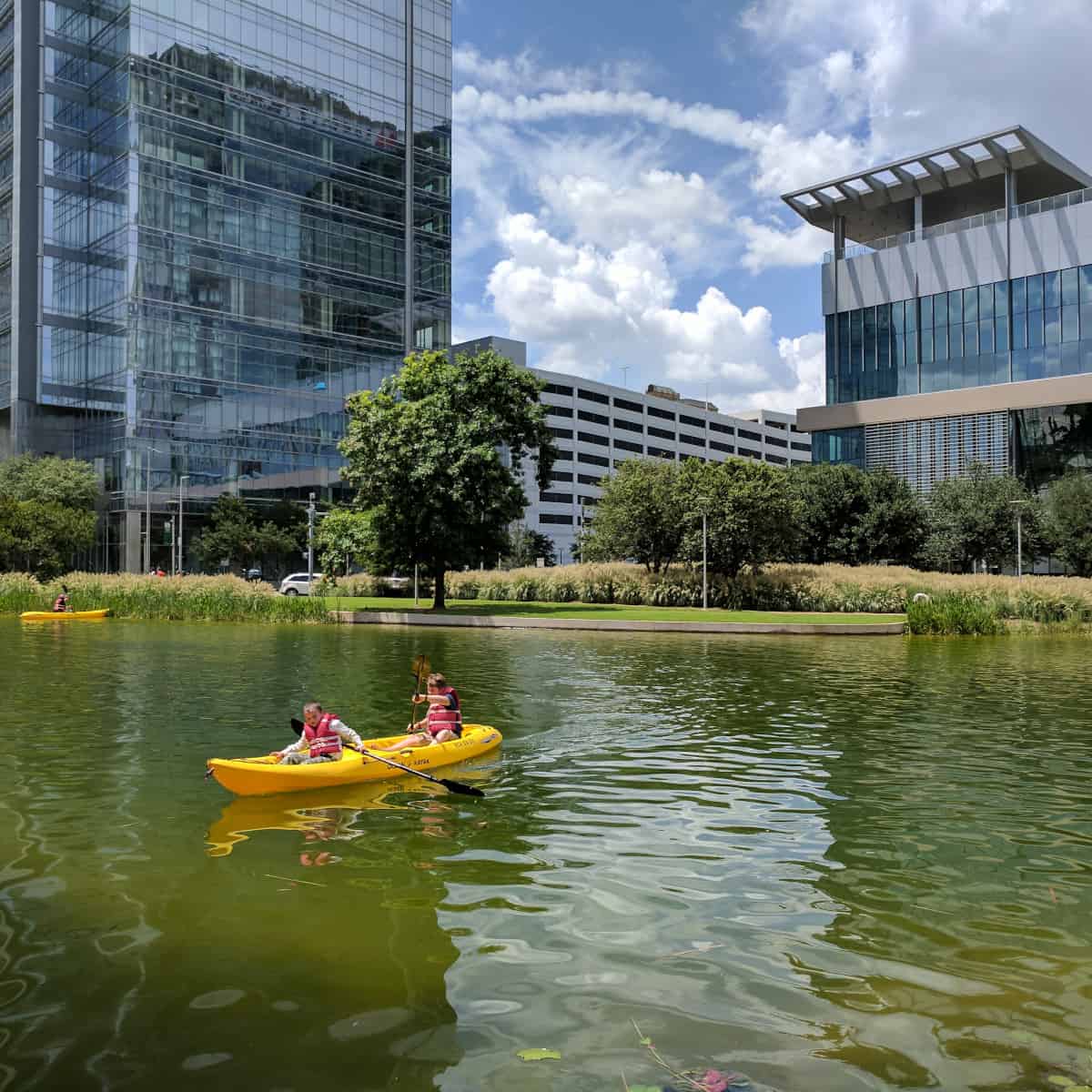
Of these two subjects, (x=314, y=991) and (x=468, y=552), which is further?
(x=468, y=552)

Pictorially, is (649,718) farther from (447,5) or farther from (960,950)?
(447,5)

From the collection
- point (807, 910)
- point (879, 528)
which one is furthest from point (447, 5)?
point (807, 910)

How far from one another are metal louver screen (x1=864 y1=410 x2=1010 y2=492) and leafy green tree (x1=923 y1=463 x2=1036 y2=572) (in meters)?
6.24

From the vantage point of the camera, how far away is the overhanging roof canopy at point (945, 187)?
208ft

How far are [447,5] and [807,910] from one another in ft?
334

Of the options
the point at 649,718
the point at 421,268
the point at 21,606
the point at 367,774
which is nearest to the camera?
the point at 367,774

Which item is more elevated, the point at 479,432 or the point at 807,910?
the point at 479,432

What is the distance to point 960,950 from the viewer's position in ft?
21.1

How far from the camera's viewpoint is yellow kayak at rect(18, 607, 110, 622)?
3975 centimetres

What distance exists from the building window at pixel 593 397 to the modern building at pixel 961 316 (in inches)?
1992

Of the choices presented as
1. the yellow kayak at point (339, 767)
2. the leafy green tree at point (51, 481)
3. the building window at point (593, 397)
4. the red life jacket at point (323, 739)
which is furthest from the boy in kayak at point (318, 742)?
the building window at point (593, 397)

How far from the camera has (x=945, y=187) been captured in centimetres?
6744

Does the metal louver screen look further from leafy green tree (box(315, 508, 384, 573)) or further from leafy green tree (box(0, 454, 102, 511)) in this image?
leafy green tree (box(0, 454, 102, 511))

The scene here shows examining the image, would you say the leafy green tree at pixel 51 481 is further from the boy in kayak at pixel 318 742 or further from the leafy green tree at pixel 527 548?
the boy in kayak at pixel 318 742
